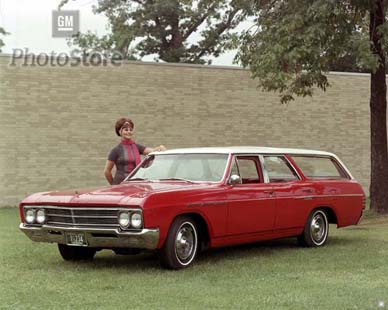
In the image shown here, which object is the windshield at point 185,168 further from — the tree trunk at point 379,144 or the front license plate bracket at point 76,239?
the tree trunk at point 379,144

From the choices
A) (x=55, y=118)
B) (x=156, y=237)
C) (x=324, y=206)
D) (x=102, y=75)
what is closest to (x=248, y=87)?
(x=102, y=75)

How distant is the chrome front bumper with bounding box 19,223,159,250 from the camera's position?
7215 millimetres

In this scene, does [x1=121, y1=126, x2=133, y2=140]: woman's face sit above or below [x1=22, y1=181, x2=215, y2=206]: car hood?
above

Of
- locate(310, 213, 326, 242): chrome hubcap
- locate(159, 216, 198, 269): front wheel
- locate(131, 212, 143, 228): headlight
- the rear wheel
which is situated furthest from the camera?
locate(310, 213, 326, 242): chrome hubcap

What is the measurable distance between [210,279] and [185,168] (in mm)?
1937

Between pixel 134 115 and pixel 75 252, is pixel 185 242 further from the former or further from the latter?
pixel 134 115

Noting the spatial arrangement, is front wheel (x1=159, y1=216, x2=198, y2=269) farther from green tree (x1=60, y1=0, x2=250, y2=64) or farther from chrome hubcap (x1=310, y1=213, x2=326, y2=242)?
green tree (x1=60, y1=0, x2=250, y2=64)

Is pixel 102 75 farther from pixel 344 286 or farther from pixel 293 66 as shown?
pixel 344 286

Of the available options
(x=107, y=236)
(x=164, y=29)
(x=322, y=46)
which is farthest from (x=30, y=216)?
(x=164, y=29)

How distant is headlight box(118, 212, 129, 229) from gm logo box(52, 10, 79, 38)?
14184 mm

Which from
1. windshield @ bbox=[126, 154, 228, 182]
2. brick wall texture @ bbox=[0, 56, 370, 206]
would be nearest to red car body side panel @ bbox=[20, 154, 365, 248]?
windshield @ bbox=[126, 154, 228, 182]

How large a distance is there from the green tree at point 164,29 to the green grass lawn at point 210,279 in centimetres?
2047

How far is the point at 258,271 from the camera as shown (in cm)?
766

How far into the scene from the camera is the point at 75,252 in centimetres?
842
